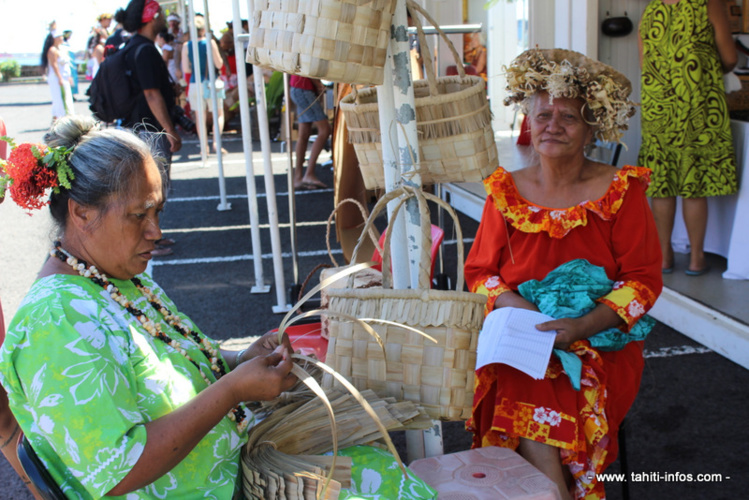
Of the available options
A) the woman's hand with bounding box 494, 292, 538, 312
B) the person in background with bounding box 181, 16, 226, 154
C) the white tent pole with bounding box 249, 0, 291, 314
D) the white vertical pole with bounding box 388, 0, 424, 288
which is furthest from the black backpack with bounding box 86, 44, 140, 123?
the person in background with bounding box 181, 16, 226, 154

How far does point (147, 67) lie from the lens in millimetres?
5297

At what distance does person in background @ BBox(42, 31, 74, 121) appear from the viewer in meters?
13.4

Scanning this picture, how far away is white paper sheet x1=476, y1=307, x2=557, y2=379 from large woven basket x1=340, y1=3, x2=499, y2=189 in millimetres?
434

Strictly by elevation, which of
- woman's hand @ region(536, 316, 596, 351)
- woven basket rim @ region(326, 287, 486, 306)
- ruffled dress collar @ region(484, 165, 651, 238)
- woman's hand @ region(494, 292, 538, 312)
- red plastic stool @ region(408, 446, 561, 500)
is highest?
ruffled dress collar @ region(484, 165, 651, 238)

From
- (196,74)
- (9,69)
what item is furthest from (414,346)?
(9,69)

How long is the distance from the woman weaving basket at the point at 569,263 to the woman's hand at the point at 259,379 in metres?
0.87

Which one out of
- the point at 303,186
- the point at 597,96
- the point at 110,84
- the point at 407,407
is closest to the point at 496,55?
the point at 303,186

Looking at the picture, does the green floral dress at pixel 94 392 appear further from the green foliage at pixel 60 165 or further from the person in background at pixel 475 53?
the person in background at pixel 475 53

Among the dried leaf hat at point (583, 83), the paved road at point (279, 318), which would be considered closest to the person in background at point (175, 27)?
the paved road at point (279, 318)

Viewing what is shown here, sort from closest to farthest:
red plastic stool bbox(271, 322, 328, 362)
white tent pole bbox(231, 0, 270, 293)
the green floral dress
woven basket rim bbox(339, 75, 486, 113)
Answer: the green floral dress, woven basket rim bbox(339, 75, 486, 113), red plastic stool bbox(271, 322, 328, 362), white tent pole bbox(231, 0, 270, 293)

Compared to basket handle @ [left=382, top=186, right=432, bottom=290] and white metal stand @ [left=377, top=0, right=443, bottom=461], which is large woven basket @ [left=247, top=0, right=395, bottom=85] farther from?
basket handle @ [left=382, top=186, right=432, bottom=290]

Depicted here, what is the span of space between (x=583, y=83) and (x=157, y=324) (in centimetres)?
154

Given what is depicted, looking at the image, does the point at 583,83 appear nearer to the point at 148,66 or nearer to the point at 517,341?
the point at 517,341

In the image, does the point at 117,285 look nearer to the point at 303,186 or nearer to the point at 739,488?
the point at 739,488
